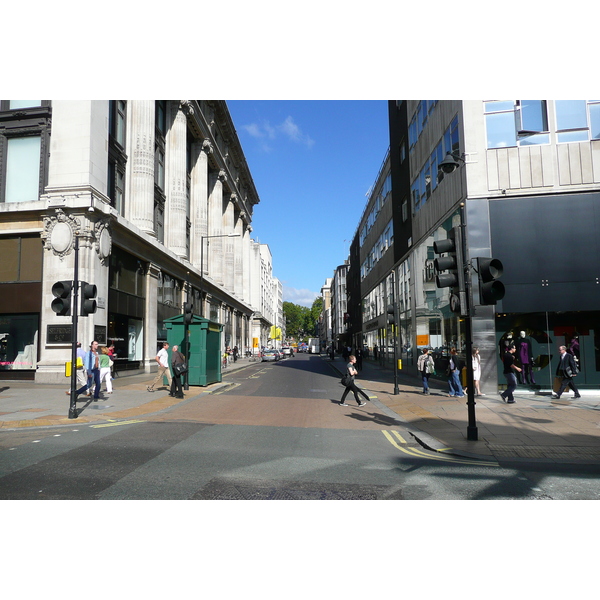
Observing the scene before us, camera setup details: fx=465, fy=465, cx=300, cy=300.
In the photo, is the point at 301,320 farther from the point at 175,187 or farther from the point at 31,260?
the point at 31,260

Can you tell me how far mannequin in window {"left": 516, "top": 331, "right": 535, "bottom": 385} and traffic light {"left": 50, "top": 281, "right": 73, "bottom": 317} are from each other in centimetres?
1466

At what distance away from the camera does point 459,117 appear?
17.7 m

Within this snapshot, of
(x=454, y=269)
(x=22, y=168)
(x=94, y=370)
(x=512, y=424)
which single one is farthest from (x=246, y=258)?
(x=454, y=269)

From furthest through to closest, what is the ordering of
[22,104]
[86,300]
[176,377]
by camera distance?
1. [22,104]
2. [176,377]
3. [86,300]

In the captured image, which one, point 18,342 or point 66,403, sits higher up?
point 18,342

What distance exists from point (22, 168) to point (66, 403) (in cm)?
1374

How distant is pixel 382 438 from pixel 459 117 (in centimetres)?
1347

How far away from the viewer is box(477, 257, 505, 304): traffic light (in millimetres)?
8477

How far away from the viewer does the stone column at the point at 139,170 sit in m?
27.2

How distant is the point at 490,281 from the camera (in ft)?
28.5

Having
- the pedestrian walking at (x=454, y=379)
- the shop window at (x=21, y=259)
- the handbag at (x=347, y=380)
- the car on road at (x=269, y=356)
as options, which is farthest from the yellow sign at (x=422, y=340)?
the car on road at (x=269, y=356)

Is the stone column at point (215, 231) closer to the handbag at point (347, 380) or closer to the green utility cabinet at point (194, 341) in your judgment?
the green utility cabinet at point (194, 341)

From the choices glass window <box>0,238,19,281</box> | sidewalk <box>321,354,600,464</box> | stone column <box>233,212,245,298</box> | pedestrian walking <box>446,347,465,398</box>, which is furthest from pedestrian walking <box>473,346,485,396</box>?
stone column <box>233,212,245,298</box>

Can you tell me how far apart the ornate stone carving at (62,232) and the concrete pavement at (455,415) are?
580 centimetres
